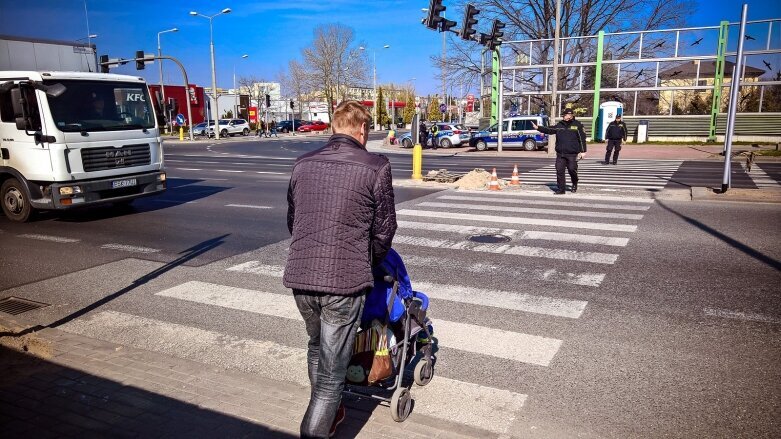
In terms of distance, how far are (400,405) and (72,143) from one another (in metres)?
8.85

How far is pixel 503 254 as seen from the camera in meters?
7.53

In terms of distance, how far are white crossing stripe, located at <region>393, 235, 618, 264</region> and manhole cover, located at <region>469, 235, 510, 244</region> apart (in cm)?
20

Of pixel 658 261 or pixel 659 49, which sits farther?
pixel 659 49

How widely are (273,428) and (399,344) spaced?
0.92 m

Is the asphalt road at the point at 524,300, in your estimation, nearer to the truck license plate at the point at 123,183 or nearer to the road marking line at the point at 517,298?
the road marking line at the point at 517,298

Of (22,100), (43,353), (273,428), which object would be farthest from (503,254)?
(22,100)

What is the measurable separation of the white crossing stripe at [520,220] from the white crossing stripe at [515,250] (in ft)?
5.69

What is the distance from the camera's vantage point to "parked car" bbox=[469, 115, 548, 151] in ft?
97.5

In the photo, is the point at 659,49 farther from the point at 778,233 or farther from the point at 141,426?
the point at 141,426

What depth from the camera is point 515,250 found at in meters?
7.73

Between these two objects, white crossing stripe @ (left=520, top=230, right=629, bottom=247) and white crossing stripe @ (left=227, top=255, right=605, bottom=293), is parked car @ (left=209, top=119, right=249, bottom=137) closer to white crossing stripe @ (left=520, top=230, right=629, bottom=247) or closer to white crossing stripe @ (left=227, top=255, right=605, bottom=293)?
white crossing stripe @ (left=520, top=230, right=629, bottom=247)

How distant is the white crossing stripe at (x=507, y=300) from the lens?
538cm

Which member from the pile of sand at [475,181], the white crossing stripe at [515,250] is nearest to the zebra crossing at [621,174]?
the pile of sand at [475,181]

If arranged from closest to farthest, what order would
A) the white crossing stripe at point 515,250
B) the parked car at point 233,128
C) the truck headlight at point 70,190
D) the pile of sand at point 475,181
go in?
1. the white crossing stripe at point 515,250
2. the truck headlight at point 70,190
3. the pile of sand at point 475,181
4. the parked car at point 233,128
